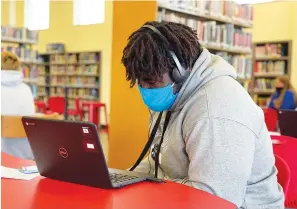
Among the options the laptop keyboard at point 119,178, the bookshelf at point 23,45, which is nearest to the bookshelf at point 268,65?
the bookshelf at point 23,45

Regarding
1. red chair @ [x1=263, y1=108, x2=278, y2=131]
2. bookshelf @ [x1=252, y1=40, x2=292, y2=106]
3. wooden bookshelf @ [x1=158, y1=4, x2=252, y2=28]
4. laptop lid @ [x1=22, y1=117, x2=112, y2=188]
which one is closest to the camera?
laptop lid @ [x1=22, y1=117, x2=112, y2=188]

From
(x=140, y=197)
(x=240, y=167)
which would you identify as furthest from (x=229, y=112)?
(x=140, y=197)

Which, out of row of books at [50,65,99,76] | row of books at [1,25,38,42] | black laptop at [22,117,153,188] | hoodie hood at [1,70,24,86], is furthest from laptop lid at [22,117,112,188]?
row of books at [50,65,99,76]

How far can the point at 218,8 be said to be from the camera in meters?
5.21

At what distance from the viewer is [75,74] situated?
11.6 metres

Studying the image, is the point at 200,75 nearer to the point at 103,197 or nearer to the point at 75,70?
the point at 103,197

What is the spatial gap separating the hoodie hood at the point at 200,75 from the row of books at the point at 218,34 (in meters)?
2.90

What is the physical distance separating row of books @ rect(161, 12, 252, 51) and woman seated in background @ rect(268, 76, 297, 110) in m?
1.52

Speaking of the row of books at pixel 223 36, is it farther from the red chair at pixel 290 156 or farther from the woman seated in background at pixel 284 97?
the red chair at pixel 290 156

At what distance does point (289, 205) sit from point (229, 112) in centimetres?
83

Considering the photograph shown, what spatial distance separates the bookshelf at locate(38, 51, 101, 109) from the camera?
11109mm

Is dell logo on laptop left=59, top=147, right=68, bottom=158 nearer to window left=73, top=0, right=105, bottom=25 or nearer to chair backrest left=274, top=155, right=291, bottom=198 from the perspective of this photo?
chair backrest left=274, top=155, right=291, bottom=198

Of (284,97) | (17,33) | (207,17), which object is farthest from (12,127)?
(17,33)

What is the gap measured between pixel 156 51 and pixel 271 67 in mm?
7714
